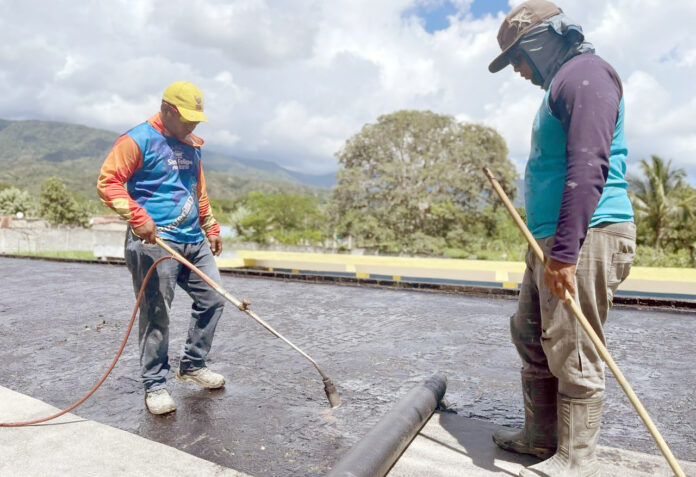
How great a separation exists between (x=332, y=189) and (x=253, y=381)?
65.8 feet

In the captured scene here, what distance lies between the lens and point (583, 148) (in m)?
1.78

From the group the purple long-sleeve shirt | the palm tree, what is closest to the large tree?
the palm tree

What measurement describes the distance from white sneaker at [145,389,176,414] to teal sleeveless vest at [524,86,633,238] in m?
2.09

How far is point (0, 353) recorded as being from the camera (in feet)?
13.8

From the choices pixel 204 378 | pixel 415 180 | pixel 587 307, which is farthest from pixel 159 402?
pixel 415 180

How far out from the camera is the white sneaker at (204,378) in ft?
10.5

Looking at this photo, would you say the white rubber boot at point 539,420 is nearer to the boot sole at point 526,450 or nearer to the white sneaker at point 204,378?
the boot sole at point 526,450

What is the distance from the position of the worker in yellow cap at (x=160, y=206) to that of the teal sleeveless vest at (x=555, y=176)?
1.78 m

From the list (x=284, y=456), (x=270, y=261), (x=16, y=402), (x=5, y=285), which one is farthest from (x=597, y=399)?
(x=270, y=261)

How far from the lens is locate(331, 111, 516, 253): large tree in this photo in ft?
72.1

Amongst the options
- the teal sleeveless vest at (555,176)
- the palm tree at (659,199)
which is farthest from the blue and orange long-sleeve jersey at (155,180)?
the palm tree at (659,199)

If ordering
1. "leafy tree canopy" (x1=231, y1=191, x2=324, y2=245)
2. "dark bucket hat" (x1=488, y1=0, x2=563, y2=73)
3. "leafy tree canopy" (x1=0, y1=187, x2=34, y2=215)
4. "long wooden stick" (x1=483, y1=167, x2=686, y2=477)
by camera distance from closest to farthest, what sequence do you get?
"long wooden stick" (x1=483, y1=167, x2=686, y2=477) < "dark bucket hat" (x1=488, y1=0, x2=563, y2=73) < "leafy tree canopy" (x1=231, y1=191, x2=324, y2=245) < "leafy tree canopy" (x1=0, y1=187, x2=34, y2=215)

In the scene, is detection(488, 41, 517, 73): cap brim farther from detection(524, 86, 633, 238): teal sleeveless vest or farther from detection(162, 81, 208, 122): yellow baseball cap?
detection(162, 81, 208, 122): yellow baseball cap

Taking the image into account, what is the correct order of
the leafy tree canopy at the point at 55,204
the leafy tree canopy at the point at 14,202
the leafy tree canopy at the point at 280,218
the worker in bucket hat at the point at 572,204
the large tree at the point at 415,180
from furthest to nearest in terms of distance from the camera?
the leafy tree canopy at the point at 14,202 → the leafy tree canopy at the point at 55,204 → the leafy tree canopy at the point at 280,218 → the large tree at the point at 415,180 → the worker in bucket hat at the point at 572,204
